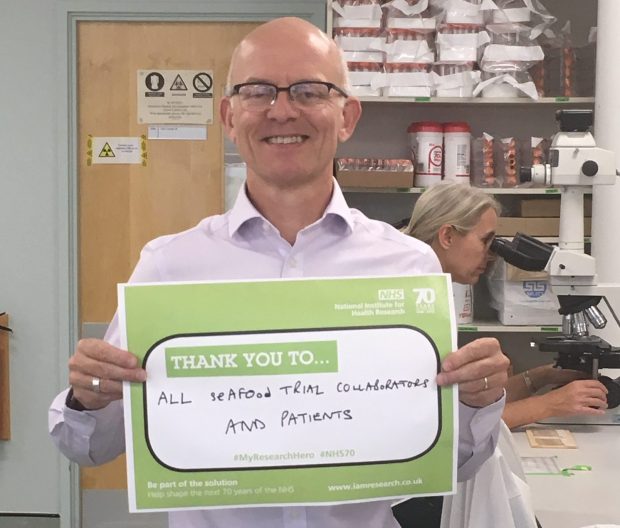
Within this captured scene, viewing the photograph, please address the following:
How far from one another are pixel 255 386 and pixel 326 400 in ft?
0.36

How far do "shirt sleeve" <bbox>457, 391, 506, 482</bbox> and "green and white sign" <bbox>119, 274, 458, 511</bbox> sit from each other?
92 millimetres

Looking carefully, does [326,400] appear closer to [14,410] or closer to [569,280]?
[569,280]

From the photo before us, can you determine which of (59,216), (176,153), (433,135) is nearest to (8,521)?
(59,216)

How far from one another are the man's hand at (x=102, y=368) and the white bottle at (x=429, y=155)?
2.11 m

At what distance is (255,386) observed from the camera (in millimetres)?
1174

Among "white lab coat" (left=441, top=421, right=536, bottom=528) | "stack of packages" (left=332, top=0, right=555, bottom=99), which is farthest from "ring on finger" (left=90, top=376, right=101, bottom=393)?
"stack of packages" (left=332, top=0, right=555, bottom=99)

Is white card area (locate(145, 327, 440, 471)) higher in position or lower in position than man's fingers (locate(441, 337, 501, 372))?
lower

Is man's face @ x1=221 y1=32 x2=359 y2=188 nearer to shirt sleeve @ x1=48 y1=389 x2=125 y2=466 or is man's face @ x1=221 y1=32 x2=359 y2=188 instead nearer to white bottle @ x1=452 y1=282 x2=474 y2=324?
shirt sleeve @ x1=48 y1=389 x2=125 y2=466

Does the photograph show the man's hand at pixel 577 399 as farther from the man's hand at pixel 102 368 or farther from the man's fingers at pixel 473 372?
the man's hand at pixel 102 368

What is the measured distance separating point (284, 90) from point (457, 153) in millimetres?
1897

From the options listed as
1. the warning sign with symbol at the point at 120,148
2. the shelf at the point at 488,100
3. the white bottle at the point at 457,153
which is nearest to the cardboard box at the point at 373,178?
the white bottle at the point at 457,153

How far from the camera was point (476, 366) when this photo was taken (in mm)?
1153

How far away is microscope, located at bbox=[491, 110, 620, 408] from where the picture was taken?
2.20 metres

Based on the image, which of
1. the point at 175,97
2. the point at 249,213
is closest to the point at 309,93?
the point at 249,213
